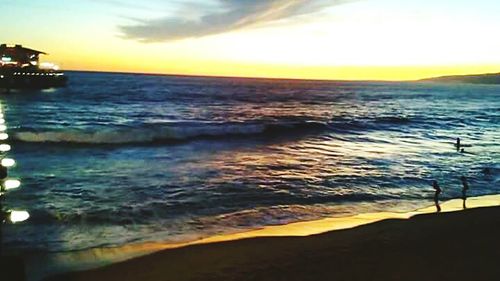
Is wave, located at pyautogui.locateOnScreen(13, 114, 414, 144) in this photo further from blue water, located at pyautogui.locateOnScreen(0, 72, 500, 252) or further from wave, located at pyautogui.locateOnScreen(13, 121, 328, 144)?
blue water, located at pyautogui.locateOnScreen(0, 72, 500, 252)

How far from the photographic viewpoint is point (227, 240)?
10352 mm

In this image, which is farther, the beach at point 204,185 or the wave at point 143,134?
the wave at point 143,134

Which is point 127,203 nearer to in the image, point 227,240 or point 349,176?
point 227,240

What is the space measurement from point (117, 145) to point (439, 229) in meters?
22.7

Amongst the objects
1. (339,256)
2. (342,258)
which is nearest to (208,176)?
(339,256)

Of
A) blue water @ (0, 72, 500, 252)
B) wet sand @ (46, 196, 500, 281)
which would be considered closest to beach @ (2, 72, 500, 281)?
blue water @ (0, 72, 500, 252)

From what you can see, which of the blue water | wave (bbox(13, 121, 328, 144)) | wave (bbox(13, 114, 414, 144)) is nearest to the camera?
the blue water

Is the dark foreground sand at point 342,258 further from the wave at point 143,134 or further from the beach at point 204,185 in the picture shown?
the wave at point 143,134

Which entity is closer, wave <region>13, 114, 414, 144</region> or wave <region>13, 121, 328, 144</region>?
wave <region>13, 121, 328, 144</region>

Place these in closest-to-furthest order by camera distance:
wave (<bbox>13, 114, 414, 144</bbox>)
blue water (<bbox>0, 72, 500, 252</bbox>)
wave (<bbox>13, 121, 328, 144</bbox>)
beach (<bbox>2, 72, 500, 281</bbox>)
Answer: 1. beach (<bbox>2, 72, 500, 281</bbox>)
2. blue water (<bbox>0, 72, 500, 252</bbox>)
3. wave (<bbox>13, 121, 328, 144</bbox>)
4. wave (<bbox>13, 114, 414, 144</bbox>)

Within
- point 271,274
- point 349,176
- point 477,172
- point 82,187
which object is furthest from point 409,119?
point 271,274

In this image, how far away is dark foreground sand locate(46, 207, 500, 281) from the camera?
25.4 feet

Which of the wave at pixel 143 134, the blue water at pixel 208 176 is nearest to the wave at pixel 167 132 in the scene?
the wave at pixel 143 134

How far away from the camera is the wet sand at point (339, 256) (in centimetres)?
778
